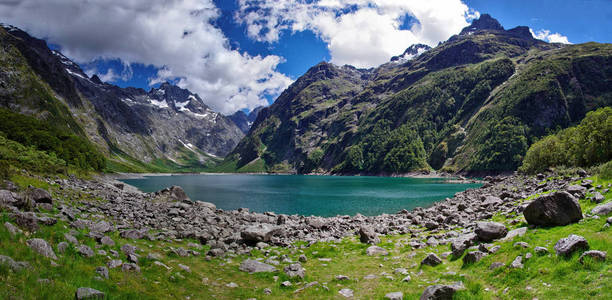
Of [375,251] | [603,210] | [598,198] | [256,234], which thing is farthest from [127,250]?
[598,198]

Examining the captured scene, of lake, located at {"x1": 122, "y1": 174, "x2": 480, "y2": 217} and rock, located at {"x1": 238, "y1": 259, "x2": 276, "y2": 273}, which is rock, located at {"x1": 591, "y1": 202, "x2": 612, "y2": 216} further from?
lake, located at {"x1": 122, "y1": 174, "x2": 480, "y2": 217}

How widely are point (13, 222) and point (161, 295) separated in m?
6.80

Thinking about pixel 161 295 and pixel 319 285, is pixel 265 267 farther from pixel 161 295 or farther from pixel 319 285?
pixel 161 295

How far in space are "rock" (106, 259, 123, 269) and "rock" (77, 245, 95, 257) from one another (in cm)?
78

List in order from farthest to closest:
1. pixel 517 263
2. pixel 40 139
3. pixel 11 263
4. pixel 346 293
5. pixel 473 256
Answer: pixel 40 139 → pixel 473 256 → pixel 346 293 → pixel 517 263 → pixel 11 263

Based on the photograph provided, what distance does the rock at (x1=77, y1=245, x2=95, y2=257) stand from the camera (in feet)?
36.7

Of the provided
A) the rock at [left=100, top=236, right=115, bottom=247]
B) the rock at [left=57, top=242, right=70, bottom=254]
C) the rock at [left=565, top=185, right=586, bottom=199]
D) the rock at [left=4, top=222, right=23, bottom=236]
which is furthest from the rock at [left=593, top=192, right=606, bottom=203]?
the rock at [left=4, top=222, right=23, bottom=236]

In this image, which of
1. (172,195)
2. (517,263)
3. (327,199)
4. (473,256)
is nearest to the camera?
(517,263)

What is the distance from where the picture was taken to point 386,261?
59.0 ft

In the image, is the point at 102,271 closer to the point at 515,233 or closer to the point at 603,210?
the point at 515,233

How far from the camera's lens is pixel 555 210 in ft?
47.9

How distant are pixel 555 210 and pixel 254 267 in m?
17.2

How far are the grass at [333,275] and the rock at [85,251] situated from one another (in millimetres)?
201

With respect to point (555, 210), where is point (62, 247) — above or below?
below
